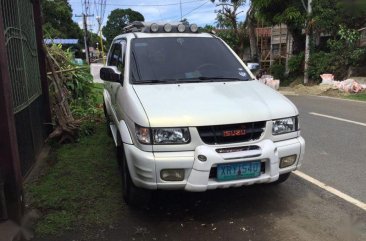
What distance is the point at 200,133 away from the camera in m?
3.72

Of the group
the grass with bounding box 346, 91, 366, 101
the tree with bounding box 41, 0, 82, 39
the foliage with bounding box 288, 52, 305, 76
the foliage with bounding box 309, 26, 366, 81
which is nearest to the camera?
the grass with bounding box 346, 91, 366, 101

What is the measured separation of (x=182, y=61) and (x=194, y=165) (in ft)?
5.55

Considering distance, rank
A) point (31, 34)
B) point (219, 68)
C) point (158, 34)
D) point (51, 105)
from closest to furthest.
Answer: point (219, 68), point (158, 34), point (31, 34), point (51, 105)

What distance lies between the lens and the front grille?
147 inches

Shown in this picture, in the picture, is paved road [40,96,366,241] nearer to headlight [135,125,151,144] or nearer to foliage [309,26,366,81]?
headlight [135,125,151,144]

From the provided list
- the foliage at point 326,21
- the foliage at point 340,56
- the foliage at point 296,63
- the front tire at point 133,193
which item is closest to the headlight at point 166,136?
the front tire at point 133,193

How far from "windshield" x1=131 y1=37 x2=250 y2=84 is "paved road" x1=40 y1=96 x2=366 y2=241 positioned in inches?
52.2

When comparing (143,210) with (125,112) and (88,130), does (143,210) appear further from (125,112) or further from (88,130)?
(88,130)

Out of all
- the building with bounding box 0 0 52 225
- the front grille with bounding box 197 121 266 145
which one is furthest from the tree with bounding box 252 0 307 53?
the front grille with bounding box 197 121 266 145

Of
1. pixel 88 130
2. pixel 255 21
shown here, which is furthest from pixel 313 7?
pixel 88 130

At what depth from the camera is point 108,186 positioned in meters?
5.00

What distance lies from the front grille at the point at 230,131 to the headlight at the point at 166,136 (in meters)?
0.14

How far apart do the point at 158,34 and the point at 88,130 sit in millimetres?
3174

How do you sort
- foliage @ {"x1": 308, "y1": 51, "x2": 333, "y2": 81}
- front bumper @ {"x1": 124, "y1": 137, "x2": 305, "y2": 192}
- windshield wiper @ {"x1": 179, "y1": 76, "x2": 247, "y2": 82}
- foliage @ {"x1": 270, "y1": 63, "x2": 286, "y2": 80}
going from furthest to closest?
foliage @ {"x1": 270, "y1": 63, "x2": 286, "y2": 80}
foliage @ {"x1": 308, "y1": 51, "x2": 333, "y2": 81}
windshield wiper @ {"x1": 179, "y1": 76, "x2": 247, "y2": 82}
front bumper @ {"x1": 124, "y1": 137, "x2": 305, "y2": 192}
